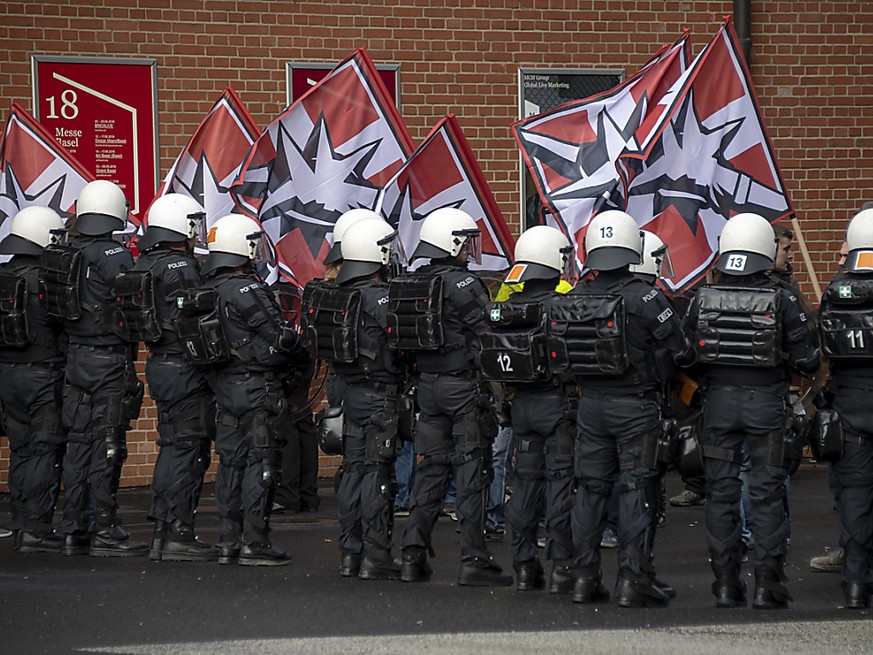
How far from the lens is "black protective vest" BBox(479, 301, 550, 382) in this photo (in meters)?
8.14

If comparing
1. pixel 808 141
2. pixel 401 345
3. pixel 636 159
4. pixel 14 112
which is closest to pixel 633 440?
pixel 401 345

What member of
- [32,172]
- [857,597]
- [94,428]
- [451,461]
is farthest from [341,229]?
[857,597]

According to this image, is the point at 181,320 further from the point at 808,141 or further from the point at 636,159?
the point at 808,141

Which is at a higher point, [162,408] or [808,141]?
[808,141]

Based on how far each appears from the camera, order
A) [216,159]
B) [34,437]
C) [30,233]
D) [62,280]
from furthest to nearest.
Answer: [216,159] < [30,233] < [34,437] < [62,280]

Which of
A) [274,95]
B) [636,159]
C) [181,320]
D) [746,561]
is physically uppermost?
[274,95]

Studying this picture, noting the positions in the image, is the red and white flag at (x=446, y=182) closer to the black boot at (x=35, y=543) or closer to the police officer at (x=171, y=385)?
the police officer at (x=171, y=385)

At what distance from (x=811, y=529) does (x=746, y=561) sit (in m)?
1.29

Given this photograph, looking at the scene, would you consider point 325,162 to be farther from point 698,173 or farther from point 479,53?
point 479,53

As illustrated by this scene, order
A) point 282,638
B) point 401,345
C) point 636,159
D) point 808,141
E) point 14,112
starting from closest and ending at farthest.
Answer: point 282,638
point 401,345
point 636,159
point 14,112
point 808,141

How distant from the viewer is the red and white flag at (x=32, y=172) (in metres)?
11.6

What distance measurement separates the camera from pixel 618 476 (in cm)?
800

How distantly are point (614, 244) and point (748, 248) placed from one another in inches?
28.4

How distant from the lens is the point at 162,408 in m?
9.60
